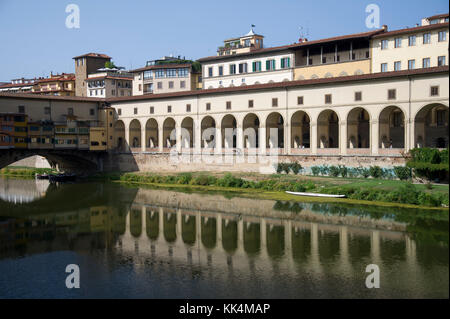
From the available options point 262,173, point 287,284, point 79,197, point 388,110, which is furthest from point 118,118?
point 287,284

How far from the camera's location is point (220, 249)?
2827 centimetres

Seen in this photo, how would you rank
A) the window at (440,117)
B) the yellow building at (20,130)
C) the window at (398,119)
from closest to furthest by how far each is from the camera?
the window at (440,117), the window at (398,119), the yellow building at (20,130)

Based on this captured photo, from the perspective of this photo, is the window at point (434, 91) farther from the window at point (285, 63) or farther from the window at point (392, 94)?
the window at point (285, 63)

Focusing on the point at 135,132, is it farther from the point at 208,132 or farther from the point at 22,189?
the point at 22,189

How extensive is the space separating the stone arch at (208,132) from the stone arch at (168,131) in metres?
5.46

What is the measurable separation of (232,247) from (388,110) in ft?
78.1

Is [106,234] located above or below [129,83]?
below

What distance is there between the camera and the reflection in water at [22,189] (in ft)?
160

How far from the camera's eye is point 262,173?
5116cm

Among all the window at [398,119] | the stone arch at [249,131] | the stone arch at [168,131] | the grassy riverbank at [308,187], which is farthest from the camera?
the stone arch at [168,131]

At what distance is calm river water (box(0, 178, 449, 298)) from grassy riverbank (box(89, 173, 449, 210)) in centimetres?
174

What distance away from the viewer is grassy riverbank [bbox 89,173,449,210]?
120 feet

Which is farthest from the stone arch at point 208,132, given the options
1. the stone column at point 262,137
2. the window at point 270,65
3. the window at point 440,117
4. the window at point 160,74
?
the window at point 440,117
